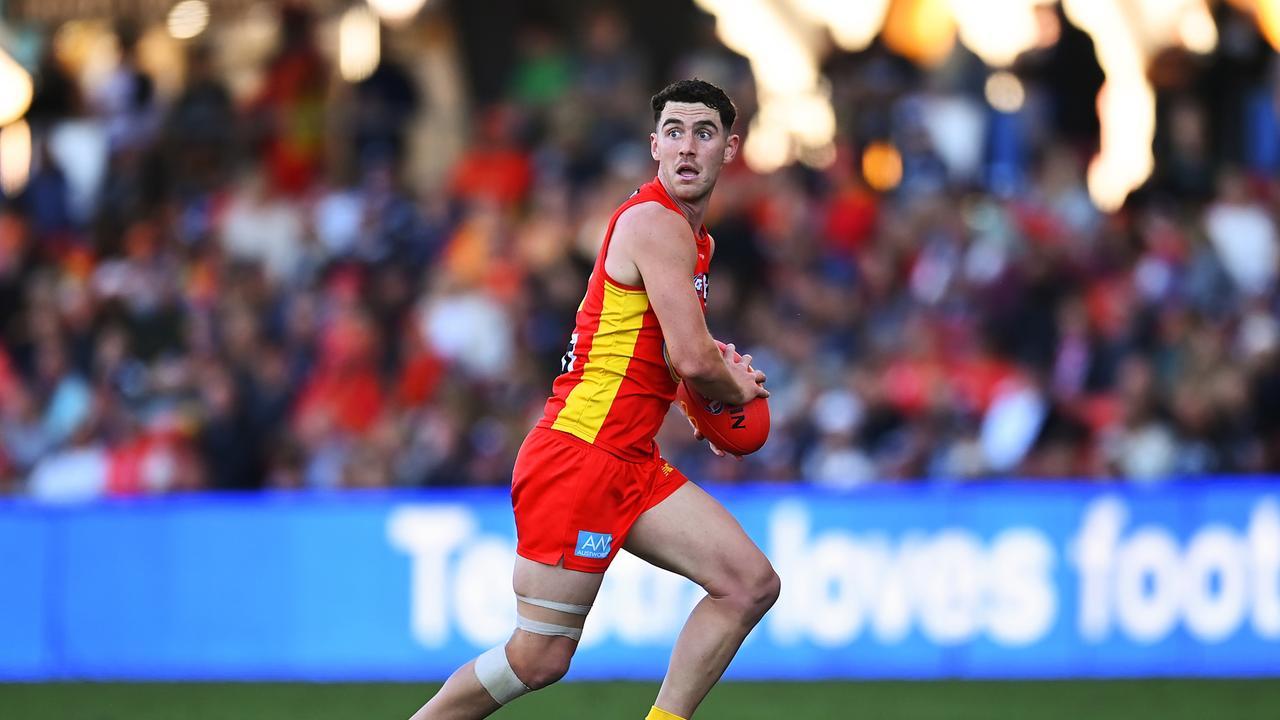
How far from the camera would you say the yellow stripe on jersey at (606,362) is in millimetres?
6422

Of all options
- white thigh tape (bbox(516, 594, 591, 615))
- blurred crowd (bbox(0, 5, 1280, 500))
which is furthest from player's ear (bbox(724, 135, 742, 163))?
blurred crowd (bbox(0, 5, 1280, 500))

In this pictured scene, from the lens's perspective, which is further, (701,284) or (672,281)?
(701,284)

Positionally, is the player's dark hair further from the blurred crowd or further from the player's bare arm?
the blurred crowd

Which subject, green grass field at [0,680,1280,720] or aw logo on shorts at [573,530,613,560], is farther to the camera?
green grass field at [0,680,1280,720]

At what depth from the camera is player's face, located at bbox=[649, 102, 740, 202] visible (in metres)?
6.37

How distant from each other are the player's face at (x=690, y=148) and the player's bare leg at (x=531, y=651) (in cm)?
135

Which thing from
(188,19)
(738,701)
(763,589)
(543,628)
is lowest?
(738,701)

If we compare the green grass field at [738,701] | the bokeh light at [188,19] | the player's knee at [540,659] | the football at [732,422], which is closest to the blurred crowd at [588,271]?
the bokeh light at [188,19]

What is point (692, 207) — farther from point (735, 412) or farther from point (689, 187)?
point (735, 412)

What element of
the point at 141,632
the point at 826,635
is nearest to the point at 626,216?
the point at 826,635

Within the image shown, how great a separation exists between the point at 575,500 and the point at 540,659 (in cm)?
54

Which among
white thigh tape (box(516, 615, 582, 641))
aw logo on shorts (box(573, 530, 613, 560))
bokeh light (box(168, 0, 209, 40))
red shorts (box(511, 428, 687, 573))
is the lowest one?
white thigh tape (box(516, 615, 582, 641))

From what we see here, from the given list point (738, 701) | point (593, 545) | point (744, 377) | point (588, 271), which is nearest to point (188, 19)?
point (588, 271)

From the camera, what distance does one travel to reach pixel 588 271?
48.6 feet
